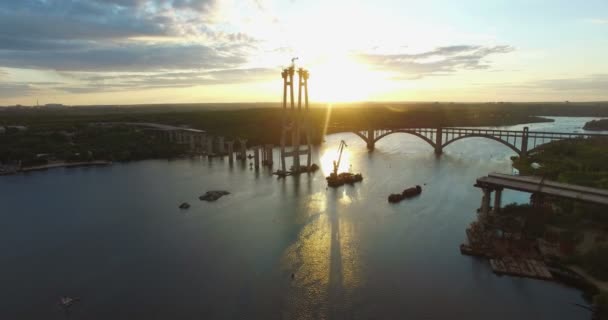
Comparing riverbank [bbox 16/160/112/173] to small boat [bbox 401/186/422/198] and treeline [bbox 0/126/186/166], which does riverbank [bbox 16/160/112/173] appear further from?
small boat [bbox 401/186/422/198]

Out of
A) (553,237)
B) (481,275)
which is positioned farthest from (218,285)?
(553,237)

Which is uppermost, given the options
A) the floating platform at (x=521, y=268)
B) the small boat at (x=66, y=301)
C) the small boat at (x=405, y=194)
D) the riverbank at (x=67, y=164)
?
the riverbank at (x=67, y=164)

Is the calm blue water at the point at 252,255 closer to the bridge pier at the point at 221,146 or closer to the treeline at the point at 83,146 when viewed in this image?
the treeline at the point at 83,146

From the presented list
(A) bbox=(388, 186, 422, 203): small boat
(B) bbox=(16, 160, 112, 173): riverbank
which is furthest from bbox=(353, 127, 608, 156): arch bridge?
(B) bbox=(16, 160, 112, 173): riverbank

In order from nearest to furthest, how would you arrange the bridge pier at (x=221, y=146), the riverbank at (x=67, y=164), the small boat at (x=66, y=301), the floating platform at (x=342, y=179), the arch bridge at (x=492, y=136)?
the small boat at (x=66, y=301), the floating platform at (x=342, y=179), the riverbank at (x=67, y=164), the arch bridge at (x=492, y=136), the bridge pier at (x=221, y=146)

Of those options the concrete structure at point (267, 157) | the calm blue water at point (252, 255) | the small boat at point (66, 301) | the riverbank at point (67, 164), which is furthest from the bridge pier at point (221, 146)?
the small boat at point (66, 301)

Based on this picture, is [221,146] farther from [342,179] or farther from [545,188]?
[545,188]
